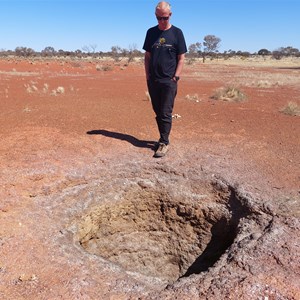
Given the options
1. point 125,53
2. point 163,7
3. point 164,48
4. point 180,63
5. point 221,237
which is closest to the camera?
point 163,7

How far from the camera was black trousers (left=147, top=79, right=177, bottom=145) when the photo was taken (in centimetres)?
544

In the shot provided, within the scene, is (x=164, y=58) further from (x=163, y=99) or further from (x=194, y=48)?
(x=194, y=48)

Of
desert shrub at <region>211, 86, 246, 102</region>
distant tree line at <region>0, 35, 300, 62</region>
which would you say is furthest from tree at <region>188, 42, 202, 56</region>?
desert shrub at <region>211, 86, 246, 102</region>

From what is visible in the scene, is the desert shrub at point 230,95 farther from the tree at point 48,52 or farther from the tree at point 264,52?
the tree at point 264,52

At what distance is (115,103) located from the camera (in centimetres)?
1008

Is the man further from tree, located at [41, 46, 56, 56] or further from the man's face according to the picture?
tree, located at [41, 46, 56, 56]

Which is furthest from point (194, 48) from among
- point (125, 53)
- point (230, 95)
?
point (230, 95)

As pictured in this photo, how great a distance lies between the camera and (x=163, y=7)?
16.3ft

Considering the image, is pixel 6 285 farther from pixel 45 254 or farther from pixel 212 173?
pixel 212 173

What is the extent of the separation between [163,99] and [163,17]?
3.81 ft

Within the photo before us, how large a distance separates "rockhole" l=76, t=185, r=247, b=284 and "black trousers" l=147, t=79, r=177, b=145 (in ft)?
3.49

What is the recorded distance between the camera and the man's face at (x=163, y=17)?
4.99 m

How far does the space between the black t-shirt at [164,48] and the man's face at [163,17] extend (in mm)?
114

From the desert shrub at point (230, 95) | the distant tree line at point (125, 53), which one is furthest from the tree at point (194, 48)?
the desert shrub at point (230, 95)
